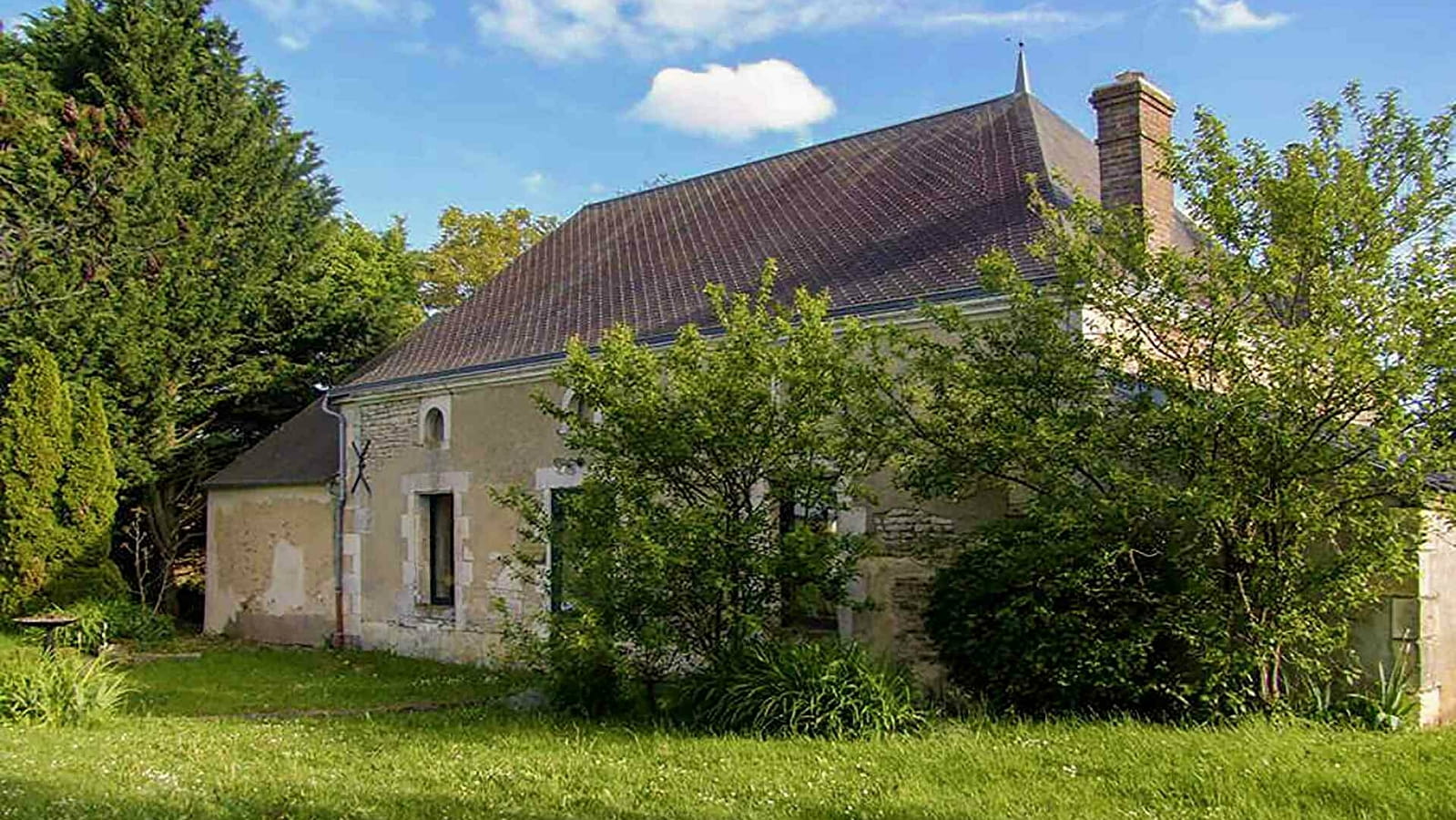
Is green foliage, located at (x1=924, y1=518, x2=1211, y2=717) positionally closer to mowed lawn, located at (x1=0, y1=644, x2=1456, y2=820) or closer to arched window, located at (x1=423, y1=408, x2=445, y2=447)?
mowed lawn, located at (x1=0, y1=644, x2=1456, y2=820)

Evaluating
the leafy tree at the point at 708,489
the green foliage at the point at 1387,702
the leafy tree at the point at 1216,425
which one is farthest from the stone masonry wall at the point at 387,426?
the green foliage at the point at 1387,702

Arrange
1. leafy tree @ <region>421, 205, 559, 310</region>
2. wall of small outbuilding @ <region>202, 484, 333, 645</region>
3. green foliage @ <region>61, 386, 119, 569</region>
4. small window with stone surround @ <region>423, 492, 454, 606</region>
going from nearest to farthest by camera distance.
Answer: small window with stone surround @ <region>423, 492, 454, 606</region>, wall of small outbuilding @ <region>202, 484, 333, 645</region>, green foliage @ <region>61, 386, 119, 569</region>, leafy tree @ <region>421, 205, 559, 310</region>

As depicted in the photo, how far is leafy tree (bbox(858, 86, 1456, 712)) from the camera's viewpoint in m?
7.48

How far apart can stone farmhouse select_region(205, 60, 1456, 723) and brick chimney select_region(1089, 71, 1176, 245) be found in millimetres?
20

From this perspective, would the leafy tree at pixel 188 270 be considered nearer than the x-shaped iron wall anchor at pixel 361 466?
No

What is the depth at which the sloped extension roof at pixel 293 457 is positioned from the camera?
16156 mm

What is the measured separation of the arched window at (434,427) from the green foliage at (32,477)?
5.32 meters

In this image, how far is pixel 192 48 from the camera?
18609mm

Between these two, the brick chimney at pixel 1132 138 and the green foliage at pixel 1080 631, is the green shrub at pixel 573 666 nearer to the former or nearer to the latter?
the green foliage at pixel 1080 631

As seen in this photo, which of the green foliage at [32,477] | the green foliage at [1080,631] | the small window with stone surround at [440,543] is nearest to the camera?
the green foliage at [1080,631]

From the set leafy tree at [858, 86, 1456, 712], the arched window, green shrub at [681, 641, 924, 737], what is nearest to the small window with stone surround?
the arched window

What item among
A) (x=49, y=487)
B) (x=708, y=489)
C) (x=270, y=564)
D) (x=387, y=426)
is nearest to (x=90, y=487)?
(x=49, y=487)

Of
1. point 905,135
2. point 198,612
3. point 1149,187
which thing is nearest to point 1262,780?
point 1149,187

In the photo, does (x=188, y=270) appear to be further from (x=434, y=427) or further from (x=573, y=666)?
(x=573, y=666)
